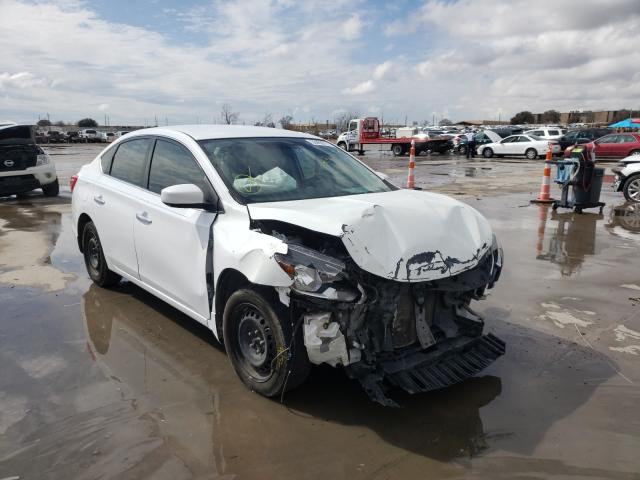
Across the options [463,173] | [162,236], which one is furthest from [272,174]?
[463,173]

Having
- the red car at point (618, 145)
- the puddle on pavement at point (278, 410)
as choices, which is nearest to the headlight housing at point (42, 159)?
the puddle on pavement at point (278, 410)

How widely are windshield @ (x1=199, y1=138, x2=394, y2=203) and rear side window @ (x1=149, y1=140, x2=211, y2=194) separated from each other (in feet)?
0.53

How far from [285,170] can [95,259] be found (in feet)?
8.95

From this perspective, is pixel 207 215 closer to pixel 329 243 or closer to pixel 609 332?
pixel 329 243

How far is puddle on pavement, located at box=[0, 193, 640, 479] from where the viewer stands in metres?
2.88

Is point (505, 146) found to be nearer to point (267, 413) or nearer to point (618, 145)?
point (618, 145)

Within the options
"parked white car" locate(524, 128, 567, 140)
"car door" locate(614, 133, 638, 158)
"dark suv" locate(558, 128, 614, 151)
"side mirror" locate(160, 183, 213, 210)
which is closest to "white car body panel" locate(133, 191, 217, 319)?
"side mirror" locate(160, 183, 213, 210)

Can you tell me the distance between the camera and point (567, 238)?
8.60 m

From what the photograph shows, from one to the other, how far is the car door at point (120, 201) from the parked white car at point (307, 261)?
9 centimetres

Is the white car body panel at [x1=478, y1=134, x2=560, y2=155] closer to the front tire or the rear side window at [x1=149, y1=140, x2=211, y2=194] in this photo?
the front tire

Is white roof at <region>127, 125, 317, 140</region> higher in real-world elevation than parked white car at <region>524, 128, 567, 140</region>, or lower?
higher

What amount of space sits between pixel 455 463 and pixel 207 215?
2.29m

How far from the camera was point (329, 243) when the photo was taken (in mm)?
3268

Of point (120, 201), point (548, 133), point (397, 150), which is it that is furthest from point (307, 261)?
point (397, 150)
